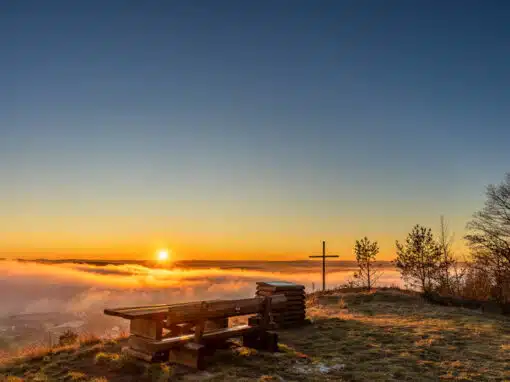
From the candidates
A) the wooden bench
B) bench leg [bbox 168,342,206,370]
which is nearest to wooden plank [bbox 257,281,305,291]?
the wooden bench

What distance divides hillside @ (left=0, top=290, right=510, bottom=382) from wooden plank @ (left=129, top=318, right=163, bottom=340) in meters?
0.74

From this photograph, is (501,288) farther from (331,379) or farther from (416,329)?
(331,379)

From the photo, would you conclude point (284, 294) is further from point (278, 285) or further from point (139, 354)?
point (139, 354)

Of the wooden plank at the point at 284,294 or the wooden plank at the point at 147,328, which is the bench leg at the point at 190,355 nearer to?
the wooden plank at the point at 147,328

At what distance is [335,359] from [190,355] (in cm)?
417

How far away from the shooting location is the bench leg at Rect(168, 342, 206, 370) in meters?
9.89

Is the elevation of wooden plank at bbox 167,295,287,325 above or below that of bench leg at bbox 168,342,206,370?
above

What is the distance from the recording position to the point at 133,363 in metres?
10.2

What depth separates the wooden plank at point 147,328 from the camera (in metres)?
9.90

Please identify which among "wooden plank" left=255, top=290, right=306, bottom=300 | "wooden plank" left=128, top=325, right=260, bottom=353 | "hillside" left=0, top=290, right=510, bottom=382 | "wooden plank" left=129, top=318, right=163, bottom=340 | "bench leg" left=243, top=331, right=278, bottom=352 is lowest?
"hillside" left=0, top=290, right=510, bottom=382

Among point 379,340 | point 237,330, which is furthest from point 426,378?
point 237,330

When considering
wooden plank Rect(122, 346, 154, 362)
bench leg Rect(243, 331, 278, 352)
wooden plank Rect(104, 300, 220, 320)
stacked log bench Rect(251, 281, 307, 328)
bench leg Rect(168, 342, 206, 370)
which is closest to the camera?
wooden plank Rect(104, 300, 220, 320)

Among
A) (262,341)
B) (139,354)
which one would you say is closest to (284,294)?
(262,341)

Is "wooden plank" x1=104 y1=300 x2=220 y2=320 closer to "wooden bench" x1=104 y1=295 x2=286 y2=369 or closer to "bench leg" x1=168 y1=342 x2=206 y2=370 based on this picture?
"wooden bench" x1=104 y1=295 x2=286 y2=369
